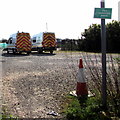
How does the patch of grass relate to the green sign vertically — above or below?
below

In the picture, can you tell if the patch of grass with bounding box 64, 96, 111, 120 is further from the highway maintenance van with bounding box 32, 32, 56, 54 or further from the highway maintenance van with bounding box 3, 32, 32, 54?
the highway maintenance van with bounding box 32, 32, 56, 54

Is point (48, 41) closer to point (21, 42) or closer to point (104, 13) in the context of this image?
point (21, 42)

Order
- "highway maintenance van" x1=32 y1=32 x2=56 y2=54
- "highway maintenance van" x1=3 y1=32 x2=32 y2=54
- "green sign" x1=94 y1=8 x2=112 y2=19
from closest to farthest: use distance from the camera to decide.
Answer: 1. "green sign" x1=94 y1=8 x2=112 y2=19
2. "highway maintenance van" x1=3 y1=32 x2=32 y2=54
3. "highway maintenance van" x1=32 y1=32 x2=56 y2=54

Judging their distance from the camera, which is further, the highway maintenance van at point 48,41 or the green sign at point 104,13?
the highway maintenance van at point 48,41

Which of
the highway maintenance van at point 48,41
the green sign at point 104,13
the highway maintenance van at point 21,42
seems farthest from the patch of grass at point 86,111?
the highway maintenance van at point 48,41

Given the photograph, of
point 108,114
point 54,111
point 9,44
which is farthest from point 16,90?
point 9,44

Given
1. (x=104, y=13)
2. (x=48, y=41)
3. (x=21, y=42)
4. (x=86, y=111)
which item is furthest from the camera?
→ (x=48, y=41)

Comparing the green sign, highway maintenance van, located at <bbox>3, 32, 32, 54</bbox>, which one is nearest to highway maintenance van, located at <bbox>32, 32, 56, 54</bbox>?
highway maintenance van, located at <bbox>3, 32, 32, 54</bbox>

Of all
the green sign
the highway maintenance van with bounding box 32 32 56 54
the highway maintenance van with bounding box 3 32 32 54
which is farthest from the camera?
the highway maintenance van with bounding box 32 32 56 54

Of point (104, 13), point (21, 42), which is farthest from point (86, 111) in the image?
point (21, 42)

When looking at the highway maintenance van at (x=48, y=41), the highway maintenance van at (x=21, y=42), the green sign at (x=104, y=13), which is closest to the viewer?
the green sign at (x=104, y=13)

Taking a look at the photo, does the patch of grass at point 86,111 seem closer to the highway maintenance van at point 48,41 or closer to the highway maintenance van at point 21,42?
the highway maintenance van at point 21,42

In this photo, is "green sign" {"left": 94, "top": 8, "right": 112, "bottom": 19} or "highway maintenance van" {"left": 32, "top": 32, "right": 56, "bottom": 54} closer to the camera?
"green sign" {"left": 94, "top": 8, "right": 112, "bottom": 19}

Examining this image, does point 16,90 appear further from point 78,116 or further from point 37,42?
point 37,42
